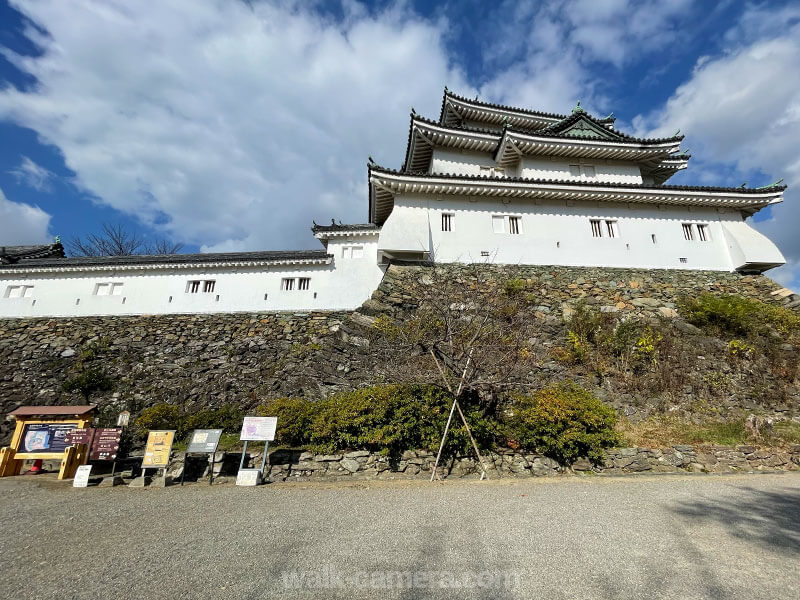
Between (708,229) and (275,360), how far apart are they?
1940 cm

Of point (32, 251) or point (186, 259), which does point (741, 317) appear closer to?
point (186, 259)

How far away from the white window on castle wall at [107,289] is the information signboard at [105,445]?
9952mm

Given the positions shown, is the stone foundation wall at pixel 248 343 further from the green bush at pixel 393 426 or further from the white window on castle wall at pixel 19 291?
the green bush at pixel 393 426

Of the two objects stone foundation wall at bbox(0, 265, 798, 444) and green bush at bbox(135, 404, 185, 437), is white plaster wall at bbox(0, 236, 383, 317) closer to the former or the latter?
stone foundation wall at bbox(0, 265, 798, 444)

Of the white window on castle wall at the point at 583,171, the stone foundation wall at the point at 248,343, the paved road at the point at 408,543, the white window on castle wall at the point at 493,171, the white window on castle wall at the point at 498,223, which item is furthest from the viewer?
the white window on castle wall at the point at 493,171

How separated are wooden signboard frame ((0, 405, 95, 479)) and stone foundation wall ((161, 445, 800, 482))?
8.12 feet

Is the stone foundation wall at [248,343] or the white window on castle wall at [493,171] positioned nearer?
the stone foundation wall at [248,343]

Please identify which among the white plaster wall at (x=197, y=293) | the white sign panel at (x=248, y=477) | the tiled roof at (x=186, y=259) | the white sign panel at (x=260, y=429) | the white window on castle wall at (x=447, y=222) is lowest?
the white sign panel at (x=248, y=477)

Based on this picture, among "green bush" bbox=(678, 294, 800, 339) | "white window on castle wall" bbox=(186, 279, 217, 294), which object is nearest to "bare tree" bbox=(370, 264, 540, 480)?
"green bush" bbox=(678, 294, 800, 339)

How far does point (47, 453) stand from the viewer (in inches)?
329

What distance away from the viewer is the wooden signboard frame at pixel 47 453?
820 cm

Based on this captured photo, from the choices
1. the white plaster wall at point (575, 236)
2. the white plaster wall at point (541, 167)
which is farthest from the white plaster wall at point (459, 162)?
the white plaster wall at point (575, 236)

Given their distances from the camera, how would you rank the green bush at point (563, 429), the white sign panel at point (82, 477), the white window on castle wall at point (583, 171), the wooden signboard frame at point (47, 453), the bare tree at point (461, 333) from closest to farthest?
the white sign panel at point (82, 477) < the green bush at point (563, 429) < the wooden signboard frame at point (47, 453) < the bare tree at point (461, 333) < the white window on castle wall at point (583, 171)

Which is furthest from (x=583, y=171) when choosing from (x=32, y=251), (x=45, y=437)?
(x=32, y=251)
